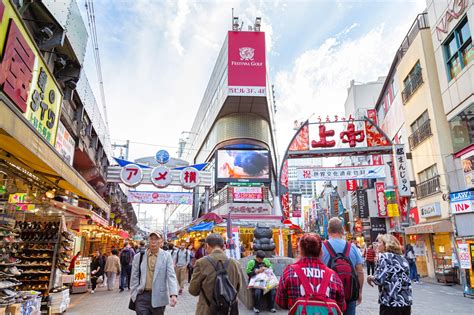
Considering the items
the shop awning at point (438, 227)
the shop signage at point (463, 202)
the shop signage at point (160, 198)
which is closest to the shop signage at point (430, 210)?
the shop awning at point (438, 227)

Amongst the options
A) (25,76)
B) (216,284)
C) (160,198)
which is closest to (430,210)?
(160,198)

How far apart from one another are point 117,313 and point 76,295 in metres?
4.33

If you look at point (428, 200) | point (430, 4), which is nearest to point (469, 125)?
point (428, 200)

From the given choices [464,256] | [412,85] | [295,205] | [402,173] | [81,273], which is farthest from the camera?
[295,205]

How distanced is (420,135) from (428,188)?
2820 mm

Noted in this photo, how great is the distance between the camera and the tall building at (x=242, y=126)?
3681 cm

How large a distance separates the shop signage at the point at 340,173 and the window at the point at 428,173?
2426 mm

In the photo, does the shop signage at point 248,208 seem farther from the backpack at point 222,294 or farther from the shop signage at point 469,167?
the backpack at point 222,294

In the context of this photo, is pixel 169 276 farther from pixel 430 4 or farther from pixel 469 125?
pixel 430 4

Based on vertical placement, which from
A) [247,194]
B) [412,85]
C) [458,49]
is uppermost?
[412,85]

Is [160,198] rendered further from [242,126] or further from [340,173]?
[242,126]

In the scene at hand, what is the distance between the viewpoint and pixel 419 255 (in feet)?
61.0

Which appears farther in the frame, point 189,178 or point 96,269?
point 189,178

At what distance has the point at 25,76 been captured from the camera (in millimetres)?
5816
